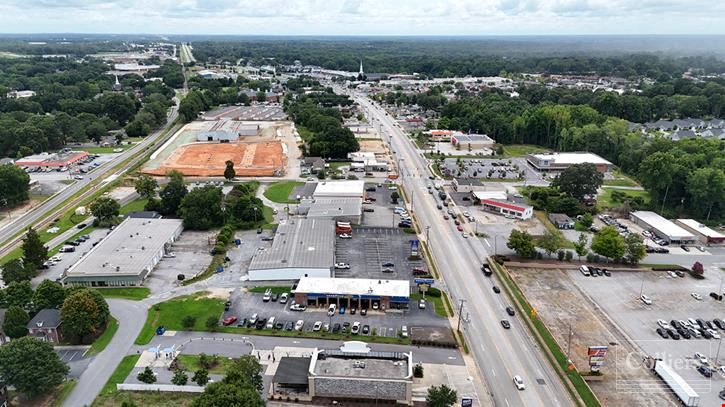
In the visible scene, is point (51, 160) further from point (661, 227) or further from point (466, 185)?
point (661, 227)

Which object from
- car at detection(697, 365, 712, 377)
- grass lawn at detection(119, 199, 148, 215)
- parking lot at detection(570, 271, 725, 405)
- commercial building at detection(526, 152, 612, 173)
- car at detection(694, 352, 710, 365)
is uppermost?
commercial building at detection(526, 152, 612, 173)

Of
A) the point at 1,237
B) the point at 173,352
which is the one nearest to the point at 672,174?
the point at 173,352

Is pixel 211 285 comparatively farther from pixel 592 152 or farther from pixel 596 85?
pixel 596 85

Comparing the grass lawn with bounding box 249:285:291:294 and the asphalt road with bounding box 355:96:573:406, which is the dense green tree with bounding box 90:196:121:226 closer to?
the grass lawn with bounding box 249:285:291:294

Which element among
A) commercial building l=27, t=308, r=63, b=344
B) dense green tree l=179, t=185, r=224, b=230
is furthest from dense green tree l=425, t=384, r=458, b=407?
dense green tree l=179, t=185, r=224, b=230

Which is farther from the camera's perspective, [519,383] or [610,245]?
[610,245]

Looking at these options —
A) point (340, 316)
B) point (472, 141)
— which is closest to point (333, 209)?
point (340, 316)
